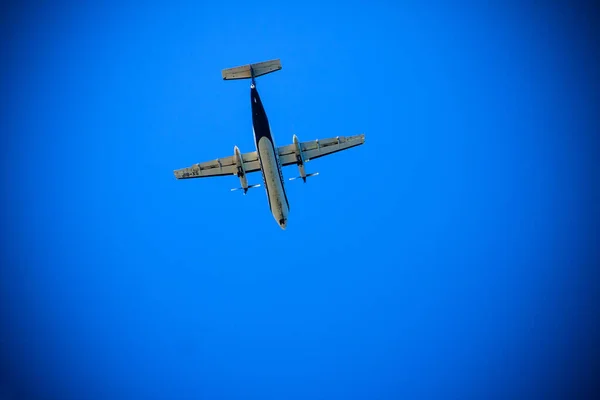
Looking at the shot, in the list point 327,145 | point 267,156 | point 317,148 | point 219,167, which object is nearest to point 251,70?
point 267,156

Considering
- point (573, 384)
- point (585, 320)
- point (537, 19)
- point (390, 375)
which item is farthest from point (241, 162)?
point (537, 19)

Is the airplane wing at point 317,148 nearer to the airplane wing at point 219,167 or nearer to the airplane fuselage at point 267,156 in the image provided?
the airplane wing at point 219,167

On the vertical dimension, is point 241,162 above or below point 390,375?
above

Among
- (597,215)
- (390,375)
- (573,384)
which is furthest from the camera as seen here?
(597,215)

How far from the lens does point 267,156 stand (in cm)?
2680

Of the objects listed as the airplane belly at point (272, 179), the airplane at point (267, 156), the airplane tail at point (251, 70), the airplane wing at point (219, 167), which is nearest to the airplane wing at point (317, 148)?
the airplane at point (267, 156)

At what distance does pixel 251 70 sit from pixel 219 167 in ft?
27.6

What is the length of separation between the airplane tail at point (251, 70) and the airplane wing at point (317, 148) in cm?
641

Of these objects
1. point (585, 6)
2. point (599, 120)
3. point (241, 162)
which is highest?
point (585, 6)

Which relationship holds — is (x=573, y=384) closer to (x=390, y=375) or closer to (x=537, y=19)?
(x=390, y=375)

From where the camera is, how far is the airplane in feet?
86.9

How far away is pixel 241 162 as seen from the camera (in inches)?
1199

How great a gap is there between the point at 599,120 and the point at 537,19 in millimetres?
34802

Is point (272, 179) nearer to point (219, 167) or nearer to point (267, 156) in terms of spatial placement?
point (267, 156)
